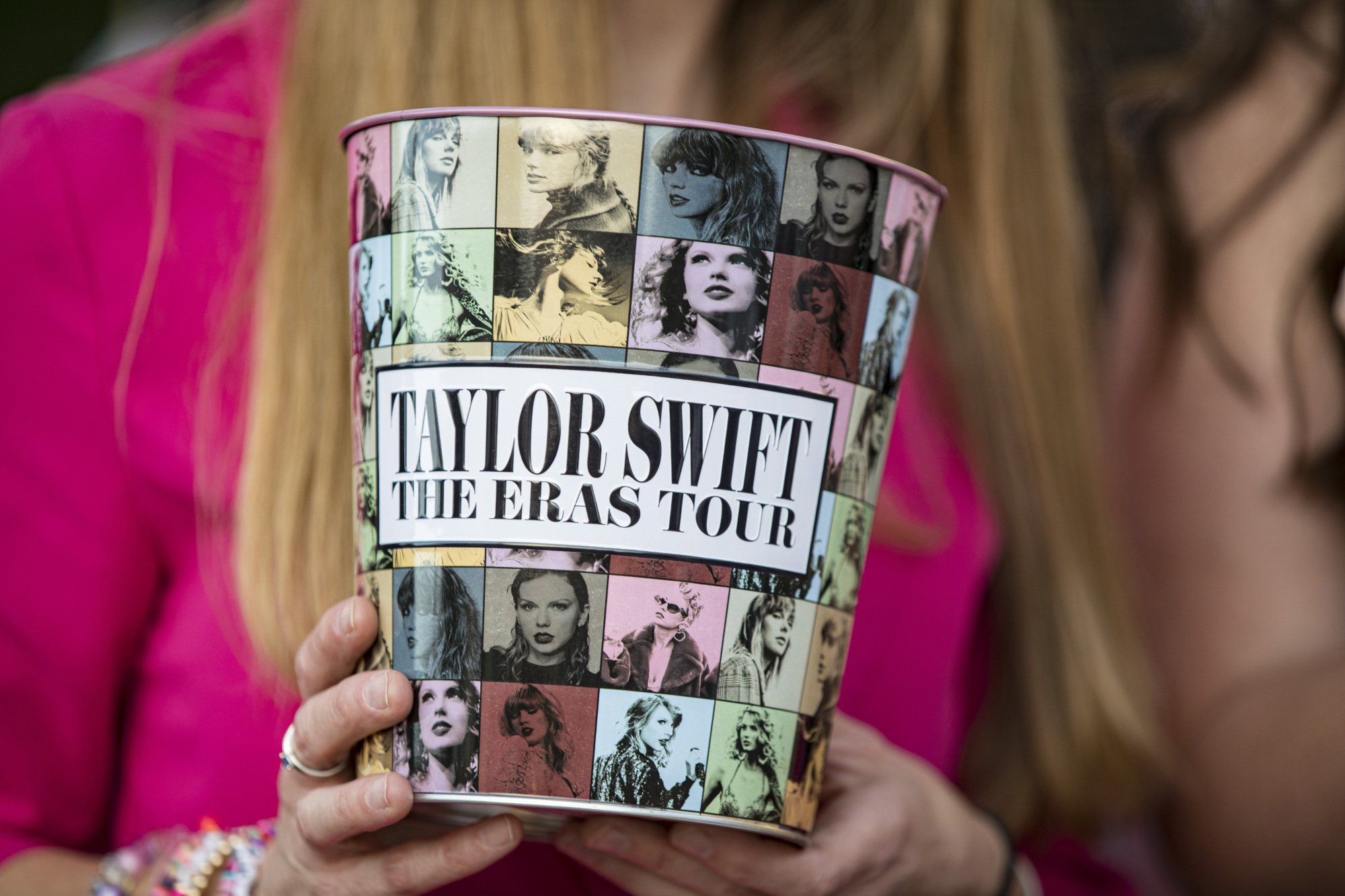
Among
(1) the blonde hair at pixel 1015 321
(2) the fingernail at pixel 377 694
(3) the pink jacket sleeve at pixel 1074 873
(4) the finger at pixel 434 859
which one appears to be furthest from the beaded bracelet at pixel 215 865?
(3) the pink jacket sleeve at pixel 1074 873

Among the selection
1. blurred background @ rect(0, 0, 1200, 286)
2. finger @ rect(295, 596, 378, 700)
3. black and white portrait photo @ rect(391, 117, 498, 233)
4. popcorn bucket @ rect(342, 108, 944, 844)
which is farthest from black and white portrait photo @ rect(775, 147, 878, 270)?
blurred background @ rect(0, 0, 1200, 286)

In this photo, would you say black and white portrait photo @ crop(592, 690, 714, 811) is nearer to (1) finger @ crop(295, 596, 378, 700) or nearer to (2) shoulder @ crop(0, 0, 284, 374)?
(1) finger @ crop(295, 596, 378, 700)

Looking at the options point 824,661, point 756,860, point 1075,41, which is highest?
point 1075,41

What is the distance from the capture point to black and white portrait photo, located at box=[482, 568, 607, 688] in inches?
14.8

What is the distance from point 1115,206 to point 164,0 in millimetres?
1361

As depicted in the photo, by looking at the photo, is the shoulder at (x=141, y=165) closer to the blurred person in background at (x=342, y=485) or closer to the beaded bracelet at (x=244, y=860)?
the blurred person in background at (x=342, y=485)

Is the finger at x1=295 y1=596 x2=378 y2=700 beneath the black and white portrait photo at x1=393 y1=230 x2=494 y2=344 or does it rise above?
beneath

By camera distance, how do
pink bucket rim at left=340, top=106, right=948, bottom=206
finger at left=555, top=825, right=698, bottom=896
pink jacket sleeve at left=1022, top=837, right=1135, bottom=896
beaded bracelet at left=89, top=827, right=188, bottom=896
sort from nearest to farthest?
pink bucket rim at left=340, top=106, right=948, bottom=206 < finger at left=555, top=825, right=698, bottom=896 < beaded bracelet at left=89, top=827, right=188, bottom=896 < pink jacket sleeve at left=1022, top=837, right=1135, bottom=896

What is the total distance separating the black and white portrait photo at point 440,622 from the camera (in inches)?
14.9

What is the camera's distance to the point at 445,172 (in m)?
0.38

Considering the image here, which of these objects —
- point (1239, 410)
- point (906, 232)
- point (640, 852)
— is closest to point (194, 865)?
point (640, 852)

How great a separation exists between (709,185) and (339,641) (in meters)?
0.22

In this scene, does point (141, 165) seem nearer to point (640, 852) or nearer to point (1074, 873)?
point (640, 852)

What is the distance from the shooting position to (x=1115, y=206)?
1.09 metres
